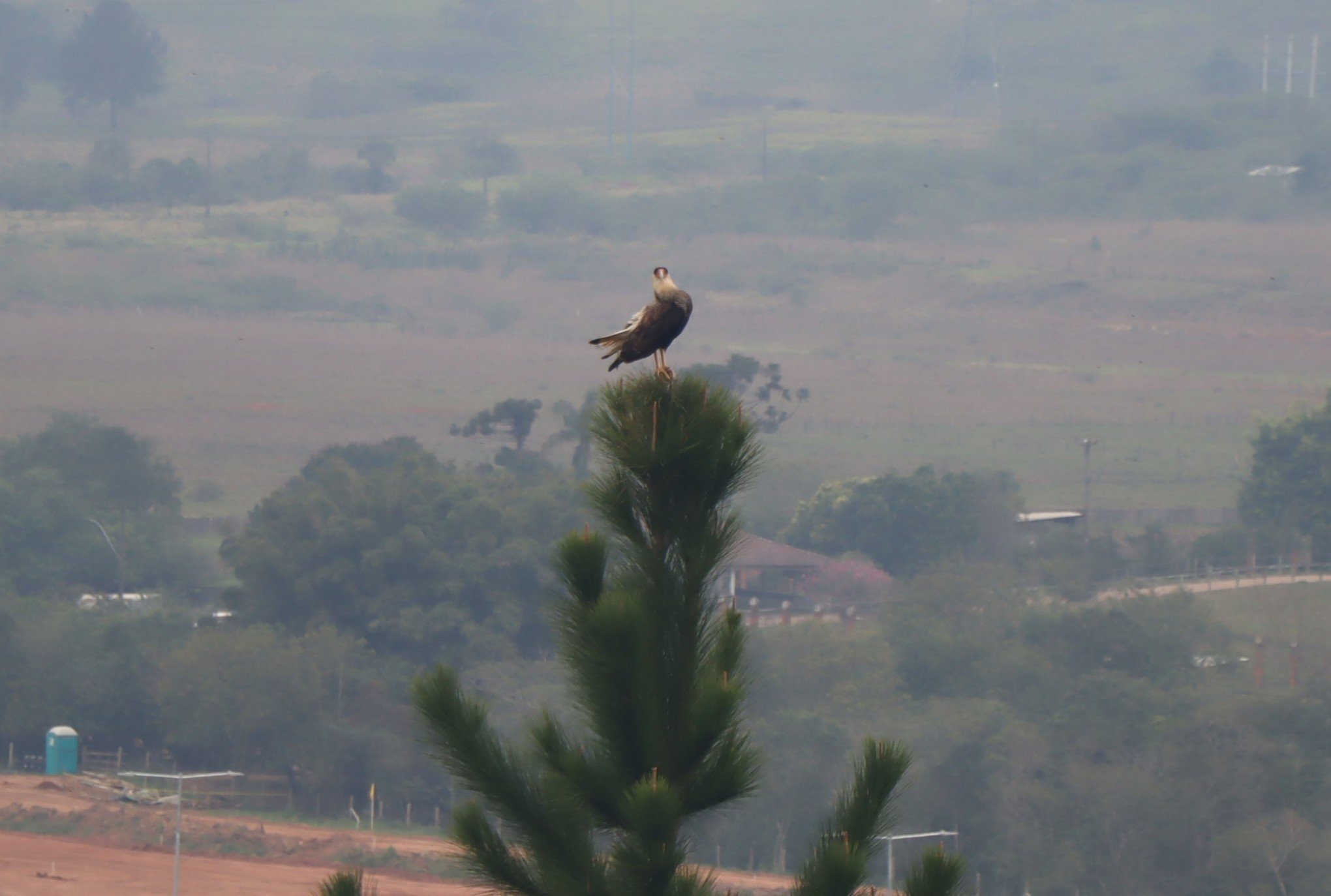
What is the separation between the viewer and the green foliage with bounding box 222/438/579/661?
3287 inches

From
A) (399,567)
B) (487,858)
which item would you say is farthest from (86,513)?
(487,858)

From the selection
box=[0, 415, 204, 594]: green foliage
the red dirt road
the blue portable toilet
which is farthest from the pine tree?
box=[0, 415, 204, 594]: green foliage

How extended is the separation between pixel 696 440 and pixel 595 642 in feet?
4.80

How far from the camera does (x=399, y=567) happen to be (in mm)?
86000

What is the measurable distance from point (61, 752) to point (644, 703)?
67.6 m

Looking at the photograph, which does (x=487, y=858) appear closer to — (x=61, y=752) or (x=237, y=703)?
(x=237, y=703)

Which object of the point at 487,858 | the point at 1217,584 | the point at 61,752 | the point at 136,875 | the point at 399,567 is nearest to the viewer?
the point at 487,858

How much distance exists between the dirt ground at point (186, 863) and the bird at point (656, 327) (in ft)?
153

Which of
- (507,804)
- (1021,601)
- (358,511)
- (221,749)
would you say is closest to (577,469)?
(358,511)

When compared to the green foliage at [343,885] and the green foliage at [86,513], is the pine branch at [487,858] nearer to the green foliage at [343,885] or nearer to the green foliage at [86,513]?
the green foliage at [343,885]

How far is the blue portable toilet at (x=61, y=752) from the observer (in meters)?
71.3

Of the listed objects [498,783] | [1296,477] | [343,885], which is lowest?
[343,885]

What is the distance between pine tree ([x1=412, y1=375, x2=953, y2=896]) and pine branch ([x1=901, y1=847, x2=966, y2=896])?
66 millimetres

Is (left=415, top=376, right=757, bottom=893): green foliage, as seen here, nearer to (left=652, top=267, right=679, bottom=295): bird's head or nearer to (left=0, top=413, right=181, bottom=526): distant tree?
(left=652, top=267, right=679, bottom=295): bird's head
